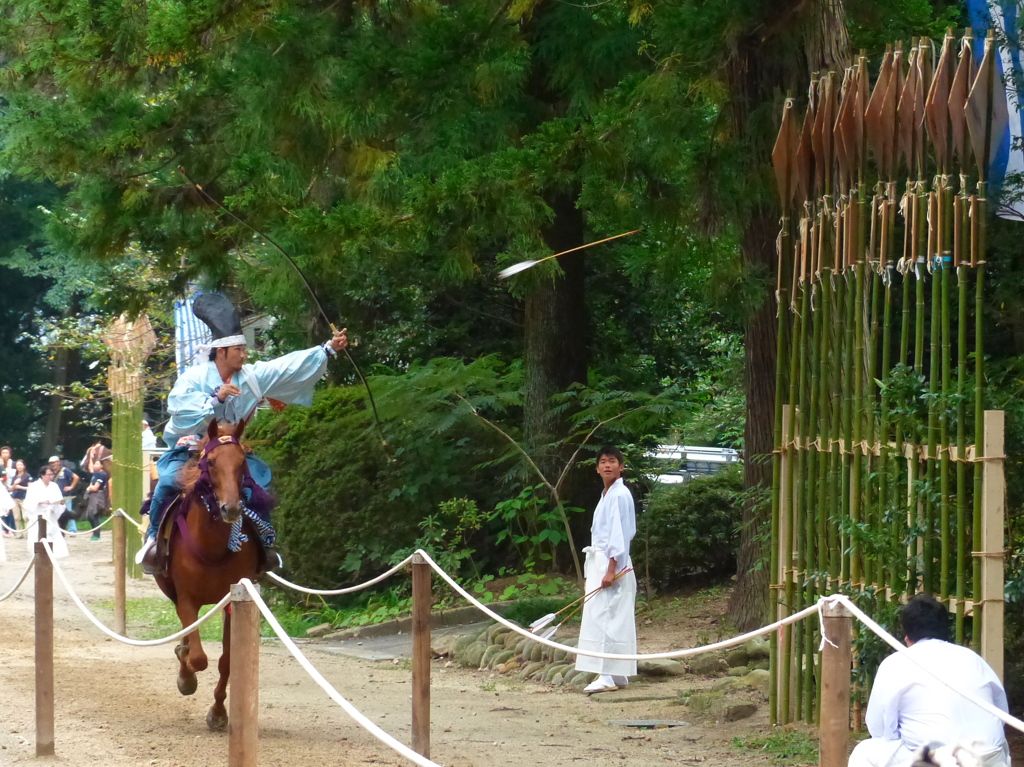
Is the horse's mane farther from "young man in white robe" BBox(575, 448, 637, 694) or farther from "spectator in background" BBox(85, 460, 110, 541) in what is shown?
"spectator in background" BBox(85, 460, 110, 541)

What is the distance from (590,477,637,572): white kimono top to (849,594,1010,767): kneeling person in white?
15.9 ft

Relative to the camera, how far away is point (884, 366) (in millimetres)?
6418

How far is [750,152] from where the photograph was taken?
8883 millimetres

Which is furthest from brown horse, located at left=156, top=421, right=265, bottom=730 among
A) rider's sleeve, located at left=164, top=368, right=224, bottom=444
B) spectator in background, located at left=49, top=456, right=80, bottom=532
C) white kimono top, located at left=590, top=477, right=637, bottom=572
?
spectator in background, located at left=49, top=456, right=80, bottom=532

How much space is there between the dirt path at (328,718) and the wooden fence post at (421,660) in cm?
24

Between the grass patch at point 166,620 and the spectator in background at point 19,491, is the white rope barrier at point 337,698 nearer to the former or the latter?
the grass patch at point 166,620

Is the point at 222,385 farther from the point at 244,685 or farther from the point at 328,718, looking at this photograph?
the point at 244,685

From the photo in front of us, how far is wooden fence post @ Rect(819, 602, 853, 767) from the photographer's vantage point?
445 cm

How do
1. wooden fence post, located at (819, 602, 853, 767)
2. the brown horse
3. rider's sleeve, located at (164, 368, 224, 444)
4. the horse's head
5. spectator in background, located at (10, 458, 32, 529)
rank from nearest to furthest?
wooden fence post, located at (819, 602, 853, 767) < the horse's head < the brown horse < rider's sleeve, located at (164, 368, 224, 444) < spectator in background, located at (10, 458, 32, 529)

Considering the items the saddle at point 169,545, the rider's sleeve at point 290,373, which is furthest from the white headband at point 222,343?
the saddle at point 169,545

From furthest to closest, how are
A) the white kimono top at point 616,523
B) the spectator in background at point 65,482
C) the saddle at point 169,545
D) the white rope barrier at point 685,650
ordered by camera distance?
the spectator in background at point 65,482 < the white kimono top at point 616,523 < the saddle at point 169,545 < the white rope barrier at point 685,650

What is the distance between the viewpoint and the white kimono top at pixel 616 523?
9633 millimetres

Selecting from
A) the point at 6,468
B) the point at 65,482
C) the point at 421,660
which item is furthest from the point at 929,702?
the point at 6,468

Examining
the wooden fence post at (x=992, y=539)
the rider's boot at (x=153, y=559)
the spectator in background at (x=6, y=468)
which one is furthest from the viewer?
the spectator in background at (x=6, y=468)
